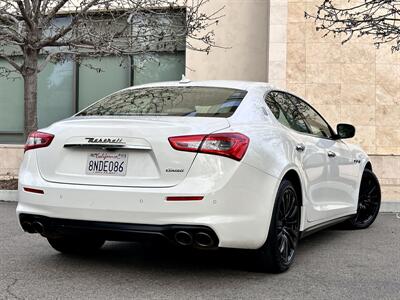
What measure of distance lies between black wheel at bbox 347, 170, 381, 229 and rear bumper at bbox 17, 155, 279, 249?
123 inches

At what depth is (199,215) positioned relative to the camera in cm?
383

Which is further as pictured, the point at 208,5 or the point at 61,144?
the point at 208,5

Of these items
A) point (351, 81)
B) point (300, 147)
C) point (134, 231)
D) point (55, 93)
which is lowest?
point (134, 231)

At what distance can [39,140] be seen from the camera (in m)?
Result: 4.35

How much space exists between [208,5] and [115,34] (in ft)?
11.3

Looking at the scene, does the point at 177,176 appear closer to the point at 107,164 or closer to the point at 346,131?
the point at 107,164

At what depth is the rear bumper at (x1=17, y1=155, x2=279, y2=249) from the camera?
3842 mm

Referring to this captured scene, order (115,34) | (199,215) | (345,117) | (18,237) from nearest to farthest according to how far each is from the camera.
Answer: (199,215), (18,237), (115,34), (345,117)

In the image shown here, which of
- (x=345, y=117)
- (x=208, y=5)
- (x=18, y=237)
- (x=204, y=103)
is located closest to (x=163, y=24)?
(x=208, y=5)

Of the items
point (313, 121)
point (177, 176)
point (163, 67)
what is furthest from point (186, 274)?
point (163, 67)

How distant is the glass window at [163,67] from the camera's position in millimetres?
14093

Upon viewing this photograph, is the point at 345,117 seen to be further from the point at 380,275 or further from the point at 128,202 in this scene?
the point at 128,202

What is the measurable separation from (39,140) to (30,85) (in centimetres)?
694

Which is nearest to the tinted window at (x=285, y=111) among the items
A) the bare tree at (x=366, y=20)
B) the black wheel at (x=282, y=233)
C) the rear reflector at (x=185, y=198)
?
the black wheel at (x=282, y=233)
